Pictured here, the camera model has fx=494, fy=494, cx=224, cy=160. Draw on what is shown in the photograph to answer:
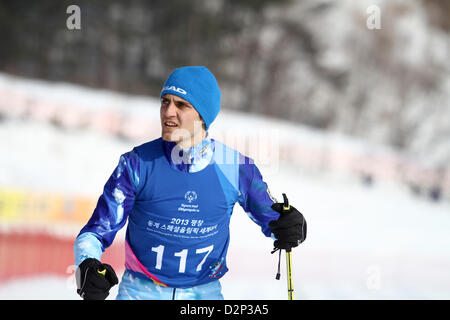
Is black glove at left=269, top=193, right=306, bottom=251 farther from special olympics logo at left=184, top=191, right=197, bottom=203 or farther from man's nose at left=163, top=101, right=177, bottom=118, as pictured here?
man's nose at left=163, top=101, right=177, bottom=118

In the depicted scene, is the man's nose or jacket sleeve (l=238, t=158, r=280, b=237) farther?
jacket sleeve (l=238, t=158, r=280, b=237)

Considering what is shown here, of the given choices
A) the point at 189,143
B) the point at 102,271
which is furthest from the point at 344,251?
the point at 102,271

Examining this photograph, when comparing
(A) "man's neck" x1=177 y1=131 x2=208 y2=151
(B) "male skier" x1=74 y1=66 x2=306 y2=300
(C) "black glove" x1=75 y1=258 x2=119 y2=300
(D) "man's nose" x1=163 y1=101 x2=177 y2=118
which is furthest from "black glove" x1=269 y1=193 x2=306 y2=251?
(C) "black glove" x1=75 y1=258 x2=119 y2=300

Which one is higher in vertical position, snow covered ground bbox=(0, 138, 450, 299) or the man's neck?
the man's neck

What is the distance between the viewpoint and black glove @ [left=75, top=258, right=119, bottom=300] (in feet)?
6.34

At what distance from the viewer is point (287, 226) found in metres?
2.33

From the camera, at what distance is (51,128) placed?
8.89m

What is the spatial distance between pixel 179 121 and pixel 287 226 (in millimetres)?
706

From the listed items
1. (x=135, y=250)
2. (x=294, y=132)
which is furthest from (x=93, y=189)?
(x=135, y=250)

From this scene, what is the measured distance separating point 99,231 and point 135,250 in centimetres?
26

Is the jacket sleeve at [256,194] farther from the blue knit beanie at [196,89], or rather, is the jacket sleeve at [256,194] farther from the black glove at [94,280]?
the black glove at [94,280]

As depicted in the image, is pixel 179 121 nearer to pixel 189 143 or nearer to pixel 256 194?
pixel 189 143
